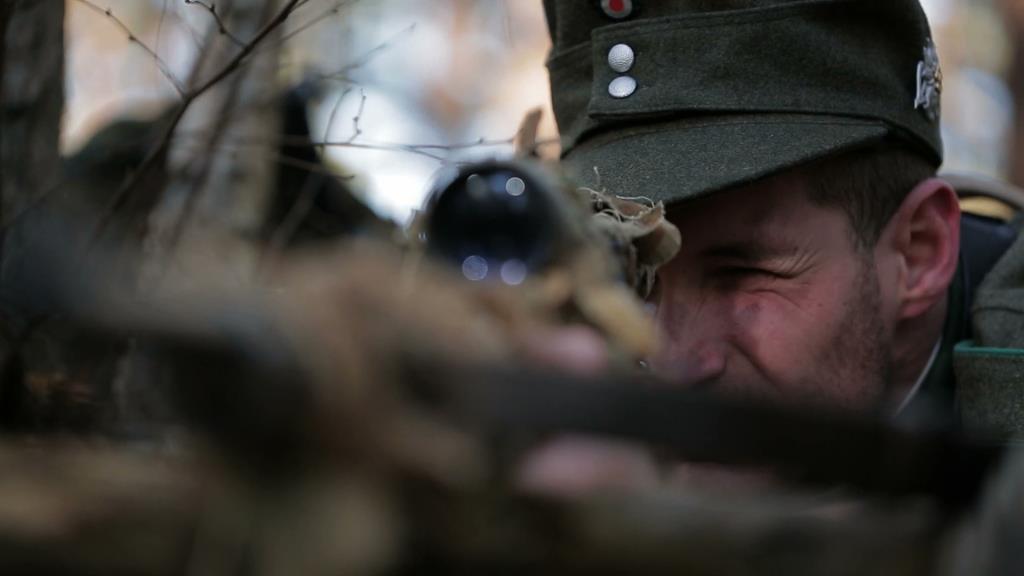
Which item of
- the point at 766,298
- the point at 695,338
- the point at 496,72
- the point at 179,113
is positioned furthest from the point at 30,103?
the point at 496,72

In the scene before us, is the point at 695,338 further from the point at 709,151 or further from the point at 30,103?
the point at 30,103

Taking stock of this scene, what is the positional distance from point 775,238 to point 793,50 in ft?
0.95

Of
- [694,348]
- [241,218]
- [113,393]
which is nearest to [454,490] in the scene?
[113,393]

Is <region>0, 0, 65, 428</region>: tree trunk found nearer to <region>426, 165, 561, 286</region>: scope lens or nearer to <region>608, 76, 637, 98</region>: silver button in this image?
<region>608, 76, 637, 98</region>: silver button

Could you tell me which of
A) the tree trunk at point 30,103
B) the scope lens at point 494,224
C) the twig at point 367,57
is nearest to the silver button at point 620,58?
the twig at point 367,57

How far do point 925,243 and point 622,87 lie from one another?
60 cm

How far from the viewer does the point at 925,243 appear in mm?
2053

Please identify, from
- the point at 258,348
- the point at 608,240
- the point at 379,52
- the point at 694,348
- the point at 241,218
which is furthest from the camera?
the point at 241,218

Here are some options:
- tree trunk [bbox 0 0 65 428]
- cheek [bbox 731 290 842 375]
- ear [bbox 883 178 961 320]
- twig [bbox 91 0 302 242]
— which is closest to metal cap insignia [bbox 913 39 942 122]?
ear [bbox 883 178 961 320]

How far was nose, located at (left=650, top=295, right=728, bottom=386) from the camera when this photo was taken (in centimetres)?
177

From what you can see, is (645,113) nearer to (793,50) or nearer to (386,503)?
(793,50)

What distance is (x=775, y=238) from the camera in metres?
1.86

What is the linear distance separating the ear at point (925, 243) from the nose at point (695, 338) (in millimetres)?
388

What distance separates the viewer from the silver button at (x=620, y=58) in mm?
1896
